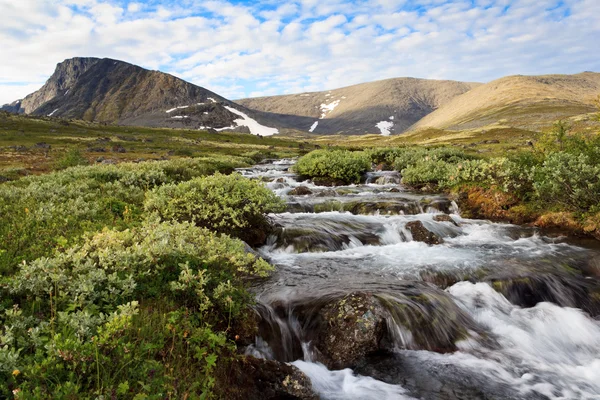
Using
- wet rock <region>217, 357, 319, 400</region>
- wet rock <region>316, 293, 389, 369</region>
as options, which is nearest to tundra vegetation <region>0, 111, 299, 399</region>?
wet rock <region>217, 357, 319, 400</region>

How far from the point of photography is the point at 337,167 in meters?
30.8

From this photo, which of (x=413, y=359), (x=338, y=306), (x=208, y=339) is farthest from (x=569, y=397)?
(x=208, y=339)

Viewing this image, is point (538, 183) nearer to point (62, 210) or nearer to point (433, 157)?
point (433, 157)

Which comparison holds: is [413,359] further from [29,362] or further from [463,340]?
[29,362]

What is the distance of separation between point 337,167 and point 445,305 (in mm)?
21944

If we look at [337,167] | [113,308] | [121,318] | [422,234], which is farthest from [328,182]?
[121,318]

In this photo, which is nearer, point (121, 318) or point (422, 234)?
point (121, 318)

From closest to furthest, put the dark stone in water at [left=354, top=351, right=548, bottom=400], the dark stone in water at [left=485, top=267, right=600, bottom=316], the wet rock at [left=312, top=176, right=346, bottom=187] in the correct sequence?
the dark stone in water at [left=354, top=351, right=548, bottom=400] → the dark stone in water at [left=485, top=267, right=600, bottom=316] → the wet rock at [left=312, top=176, right=346, bottom=187]

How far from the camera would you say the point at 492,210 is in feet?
63.3

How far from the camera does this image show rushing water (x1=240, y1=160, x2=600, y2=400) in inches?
282

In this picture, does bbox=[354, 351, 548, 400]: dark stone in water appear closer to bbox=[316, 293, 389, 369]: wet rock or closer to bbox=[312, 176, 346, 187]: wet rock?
bbox=[316, 293, 389, 369]: wet rock

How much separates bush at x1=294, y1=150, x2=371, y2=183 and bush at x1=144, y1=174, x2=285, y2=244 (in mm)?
16442

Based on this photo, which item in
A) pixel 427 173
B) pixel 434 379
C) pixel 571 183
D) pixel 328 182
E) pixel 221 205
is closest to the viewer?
pixel 434 379

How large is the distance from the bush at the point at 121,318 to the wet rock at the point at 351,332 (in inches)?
79.9
